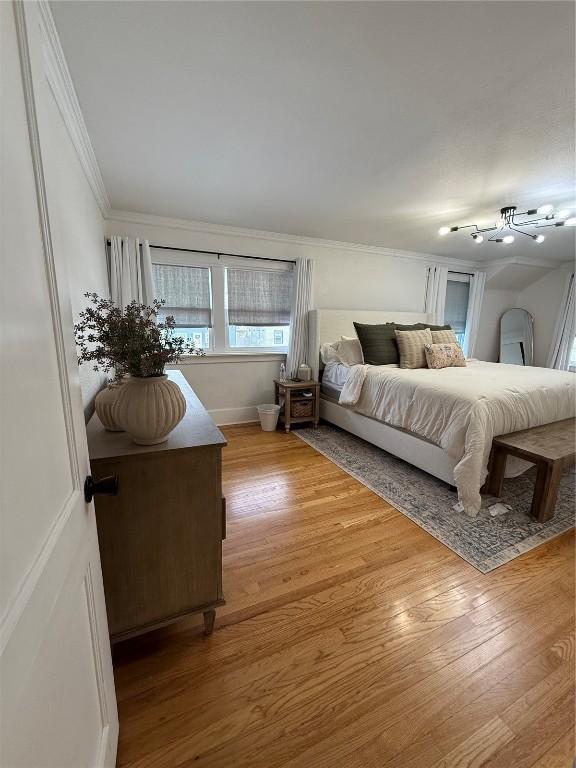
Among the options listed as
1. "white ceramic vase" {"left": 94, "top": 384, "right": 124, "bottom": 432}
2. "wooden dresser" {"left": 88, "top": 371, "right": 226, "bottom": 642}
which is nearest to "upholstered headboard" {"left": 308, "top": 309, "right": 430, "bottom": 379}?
"wooden dresser" {"left": 88, "top": 371, "right": 226, "bottom": 642}

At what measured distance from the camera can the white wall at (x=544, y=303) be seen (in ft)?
16.8

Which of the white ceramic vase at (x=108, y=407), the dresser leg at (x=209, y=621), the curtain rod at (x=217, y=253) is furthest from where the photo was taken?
the curtain rod at (x=217, y=253)

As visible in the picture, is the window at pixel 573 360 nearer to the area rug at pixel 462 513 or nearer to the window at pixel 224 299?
the area rug at pixel 462 513

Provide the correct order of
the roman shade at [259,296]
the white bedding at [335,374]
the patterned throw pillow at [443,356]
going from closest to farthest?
1. the patterned throw pillow at [443,356]
2. the white bedding at [335,374]
3. the roman shade at [259,296]

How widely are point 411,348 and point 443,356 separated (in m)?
0.35

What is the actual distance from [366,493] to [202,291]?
2662 millimetres

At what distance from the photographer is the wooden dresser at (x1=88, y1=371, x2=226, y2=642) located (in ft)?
3.43

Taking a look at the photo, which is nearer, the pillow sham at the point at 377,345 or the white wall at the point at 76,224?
the white wall at the point at 76,224

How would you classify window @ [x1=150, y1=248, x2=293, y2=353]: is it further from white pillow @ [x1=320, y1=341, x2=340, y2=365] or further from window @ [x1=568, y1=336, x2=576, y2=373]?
window @ [x1=568, y1=336, x2=576, y2=373]

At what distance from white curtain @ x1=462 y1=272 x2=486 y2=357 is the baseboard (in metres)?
3.89

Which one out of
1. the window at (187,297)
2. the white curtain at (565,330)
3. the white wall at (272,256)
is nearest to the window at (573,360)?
the white curtain at (565,330)

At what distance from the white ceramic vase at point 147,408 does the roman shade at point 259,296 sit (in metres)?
2.67

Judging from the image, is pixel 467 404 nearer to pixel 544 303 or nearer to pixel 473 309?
pixel 473 309

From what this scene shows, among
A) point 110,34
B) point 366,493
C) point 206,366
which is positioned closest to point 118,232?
point 206,366
